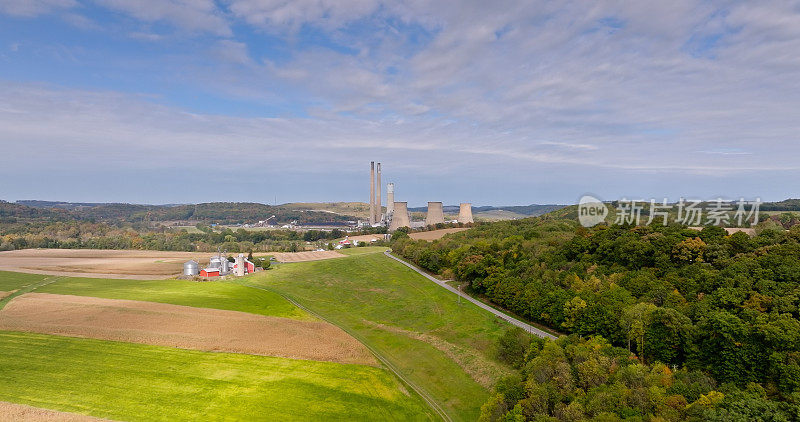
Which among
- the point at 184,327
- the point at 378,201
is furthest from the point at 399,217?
the point at 184,327

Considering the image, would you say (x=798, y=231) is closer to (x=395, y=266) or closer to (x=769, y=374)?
(x=769, y=374)

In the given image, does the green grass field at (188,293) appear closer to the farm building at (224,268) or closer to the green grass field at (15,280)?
the green grass field at (15,280)

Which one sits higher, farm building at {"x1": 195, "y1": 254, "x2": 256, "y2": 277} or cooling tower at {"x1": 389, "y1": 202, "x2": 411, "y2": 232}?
cooling tower at {"x1": 389, "y1": 202, "x2": 411, "y2": 232}

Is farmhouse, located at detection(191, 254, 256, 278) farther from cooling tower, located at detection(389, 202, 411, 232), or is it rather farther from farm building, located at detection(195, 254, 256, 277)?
cooling tower, located at detection(389, 202, 411, 232)

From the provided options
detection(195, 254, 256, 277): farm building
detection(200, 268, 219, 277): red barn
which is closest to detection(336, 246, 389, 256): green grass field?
detection(195, 254, 256, 277): farm building

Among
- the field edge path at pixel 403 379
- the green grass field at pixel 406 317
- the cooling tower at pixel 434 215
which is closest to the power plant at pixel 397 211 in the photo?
the cooling tower at pixel 434 215

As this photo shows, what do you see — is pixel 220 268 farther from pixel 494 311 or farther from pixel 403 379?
pixel 403 379
